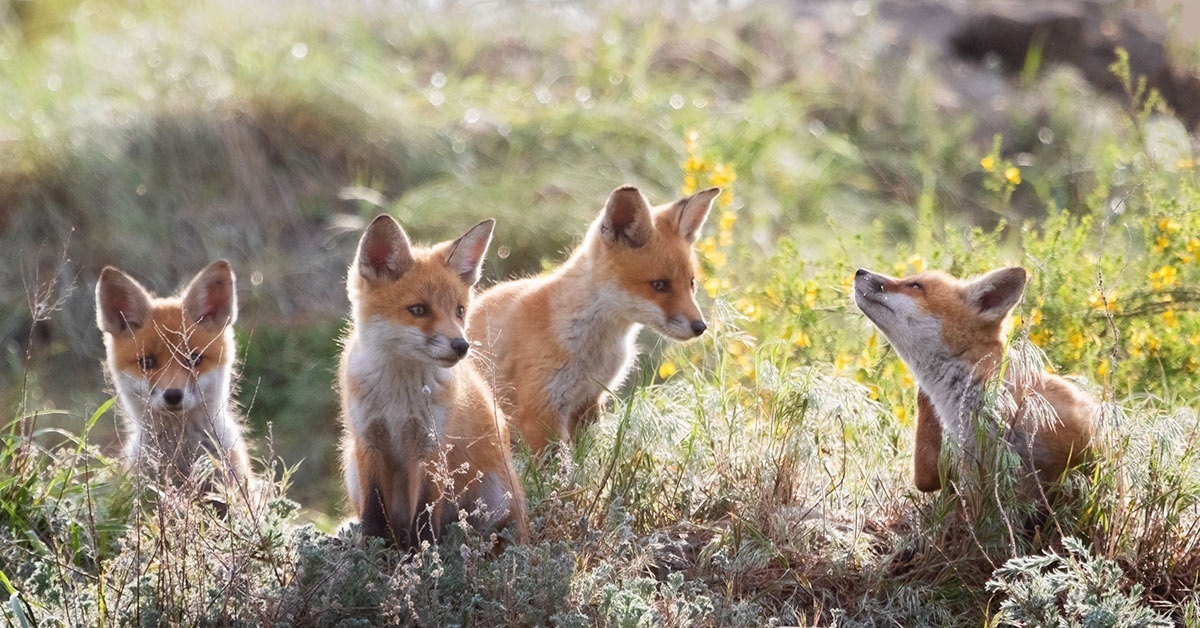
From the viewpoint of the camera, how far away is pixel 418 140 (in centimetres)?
1195

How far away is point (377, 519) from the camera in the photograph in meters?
4.99

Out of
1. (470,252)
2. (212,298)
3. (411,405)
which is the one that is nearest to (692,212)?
(470,252)

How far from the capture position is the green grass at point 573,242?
15.1 ft

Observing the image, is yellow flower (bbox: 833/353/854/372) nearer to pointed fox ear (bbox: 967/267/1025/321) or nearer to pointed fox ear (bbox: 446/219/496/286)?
pointed fox ear (bbox: 967/267/1025/321)

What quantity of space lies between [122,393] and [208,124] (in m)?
5.95

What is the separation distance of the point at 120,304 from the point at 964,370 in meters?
3.88

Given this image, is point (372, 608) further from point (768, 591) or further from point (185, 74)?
point (185, 74)

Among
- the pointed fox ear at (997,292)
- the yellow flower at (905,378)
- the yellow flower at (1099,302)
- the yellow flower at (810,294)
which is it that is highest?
the pointed fox ear at (997,292)

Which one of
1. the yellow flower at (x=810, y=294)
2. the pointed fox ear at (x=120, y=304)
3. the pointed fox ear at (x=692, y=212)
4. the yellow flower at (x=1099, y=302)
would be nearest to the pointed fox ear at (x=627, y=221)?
the pointed fox ear at (x=692, y=212)

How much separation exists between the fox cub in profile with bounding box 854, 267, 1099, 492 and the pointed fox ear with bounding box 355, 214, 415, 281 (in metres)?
1.88

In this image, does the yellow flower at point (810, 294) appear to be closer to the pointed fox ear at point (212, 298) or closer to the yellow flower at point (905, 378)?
the yellow flower at point (905, 378)

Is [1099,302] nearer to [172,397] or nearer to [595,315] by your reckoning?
[595,315]

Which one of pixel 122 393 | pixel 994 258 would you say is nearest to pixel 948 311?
pixel 994 258

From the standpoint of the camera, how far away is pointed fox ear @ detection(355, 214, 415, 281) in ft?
16.9
